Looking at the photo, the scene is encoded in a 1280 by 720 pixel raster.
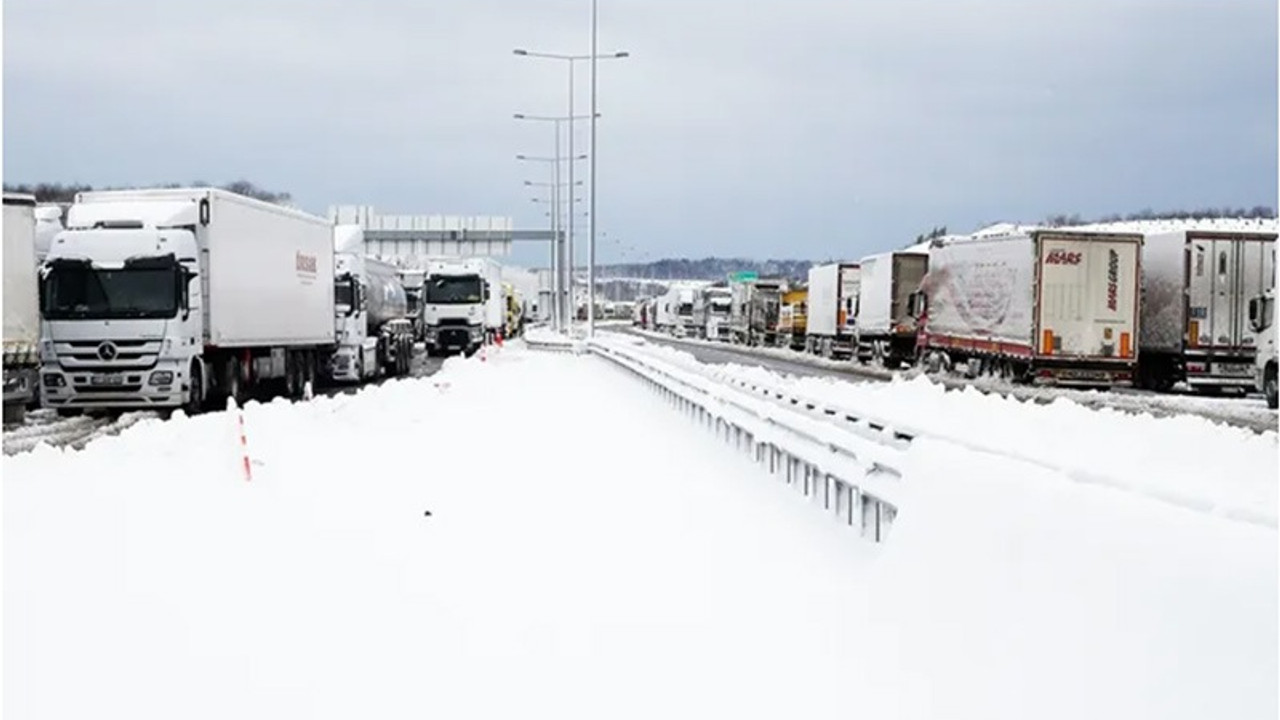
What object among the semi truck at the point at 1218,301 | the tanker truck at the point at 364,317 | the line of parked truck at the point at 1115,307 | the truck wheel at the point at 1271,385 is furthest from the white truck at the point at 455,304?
the truck wheel at the point at 1271,385

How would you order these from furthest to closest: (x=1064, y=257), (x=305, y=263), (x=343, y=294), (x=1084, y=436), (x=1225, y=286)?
1. (x=343, y=294)
2. (x=305, y=263)
3. (x=1064, y=257)
4. (x=1225, y=286)
5. (x=1084, y=436)

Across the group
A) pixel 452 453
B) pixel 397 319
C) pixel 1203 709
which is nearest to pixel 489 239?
pixel 397 319

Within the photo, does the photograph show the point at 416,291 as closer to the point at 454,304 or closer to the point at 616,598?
the point at 454,304

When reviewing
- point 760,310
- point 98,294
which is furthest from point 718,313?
point 98,294

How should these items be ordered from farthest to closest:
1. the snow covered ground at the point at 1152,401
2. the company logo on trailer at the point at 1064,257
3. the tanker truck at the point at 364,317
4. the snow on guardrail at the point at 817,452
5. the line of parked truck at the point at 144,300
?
the tanker truck at the point at 364,317, the company logo on trailer at the point at 1064,257, the snow covered ground at the point at 1152,401, the line of parked truck at the point at 144,300, the snow on guardrail at the point at 817,452

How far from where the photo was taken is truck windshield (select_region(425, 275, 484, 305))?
208 ft

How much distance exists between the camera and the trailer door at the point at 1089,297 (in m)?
33.5

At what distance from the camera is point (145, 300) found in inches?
1003

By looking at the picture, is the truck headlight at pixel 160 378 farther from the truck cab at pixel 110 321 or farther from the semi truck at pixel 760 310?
the semi truck at pixel 760 310

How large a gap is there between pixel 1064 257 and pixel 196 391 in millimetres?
18815

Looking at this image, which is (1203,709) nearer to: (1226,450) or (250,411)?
(1226,450)

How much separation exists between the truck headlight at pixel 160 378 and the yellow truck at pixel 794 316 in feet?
160

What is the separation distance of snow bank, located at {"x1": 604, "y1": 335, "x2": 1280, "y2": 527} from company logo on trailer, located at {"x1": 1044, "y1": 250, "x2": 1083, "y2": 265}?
9.09m

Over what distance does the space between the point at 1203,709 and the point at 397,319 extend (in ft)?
150
